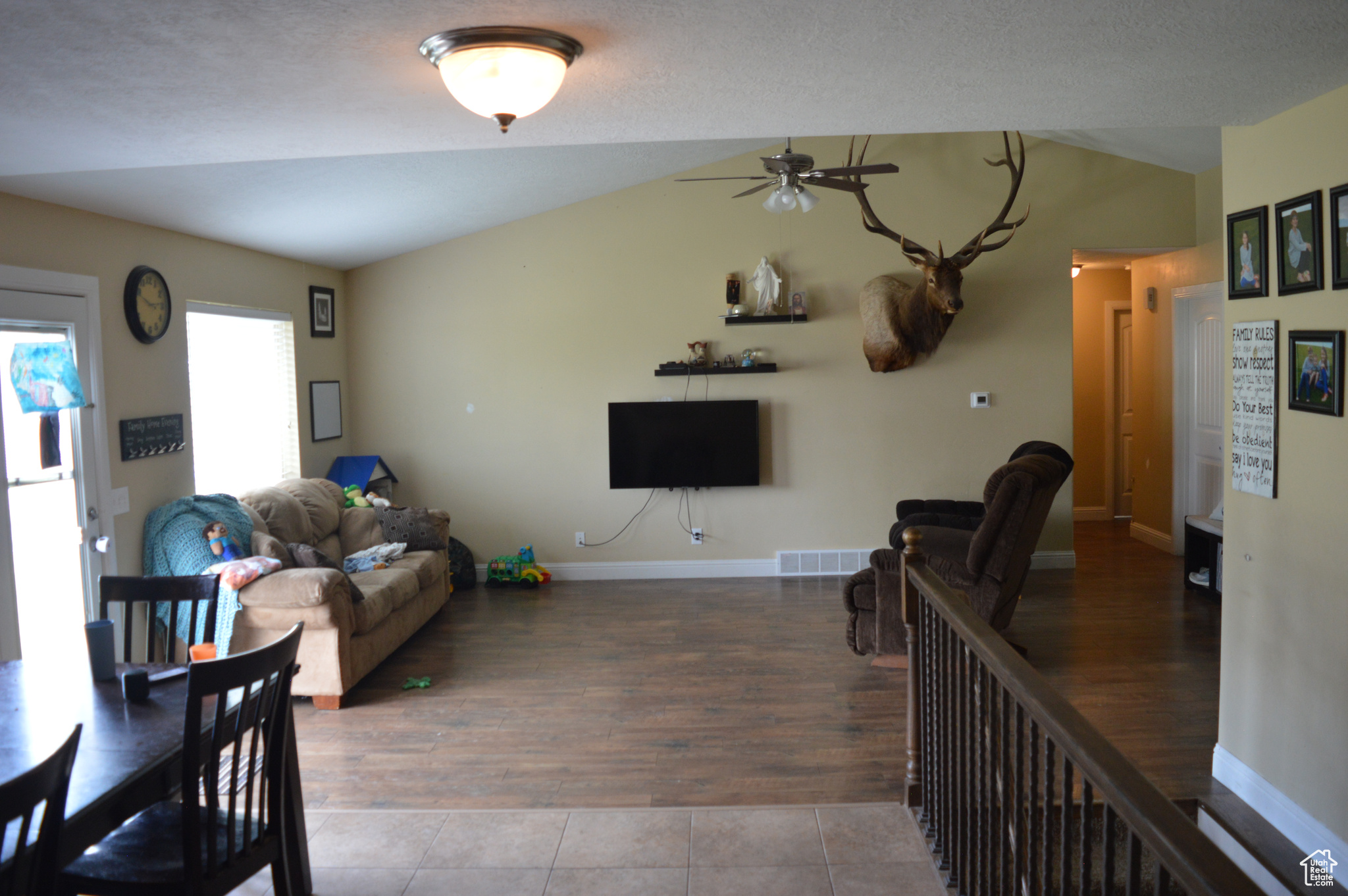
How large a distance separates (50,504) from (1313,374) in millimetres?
4747

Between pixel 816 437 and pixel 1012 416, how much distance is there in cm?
146

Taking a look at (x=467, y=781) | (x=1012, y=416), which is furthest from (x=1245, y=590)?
(x=1012, y=416)

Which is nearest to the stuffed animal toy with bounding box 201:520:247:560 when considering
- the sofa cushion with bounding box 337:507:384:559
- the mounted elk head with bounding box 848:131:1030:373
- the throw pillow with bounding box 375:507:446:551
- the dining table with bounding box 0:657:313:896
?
the sofa cushion with bounding box 337:507:384:559

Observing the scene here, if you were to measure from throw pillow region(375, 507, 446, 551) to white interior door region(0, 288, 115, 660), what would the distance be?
2042mm

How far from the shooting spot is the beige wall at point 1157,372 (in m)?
6.75

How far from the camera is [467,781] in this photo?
3.56 meters

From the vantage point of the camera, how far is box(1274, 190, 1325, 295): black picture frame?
9.10ft

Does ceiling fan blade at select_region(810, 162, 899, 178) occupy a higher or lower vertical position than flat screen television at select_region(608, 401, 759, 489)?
higher

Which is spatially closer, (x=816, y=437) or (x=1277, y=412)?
(x=1277, y=412)

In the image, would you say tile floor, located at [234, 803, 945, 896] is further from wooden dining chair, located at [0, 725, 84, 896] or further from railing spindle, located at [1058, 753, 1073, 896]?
wooden dining chair, located at [0, 725, 84, 896]

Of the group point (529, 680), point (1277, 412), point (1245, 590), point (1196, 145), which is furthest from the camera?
point (1196, 145)

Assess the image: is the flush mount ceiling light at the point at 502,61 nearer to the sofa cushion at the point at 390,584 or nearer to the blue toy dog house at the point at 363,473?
the sofa cushion at the point at 390,584

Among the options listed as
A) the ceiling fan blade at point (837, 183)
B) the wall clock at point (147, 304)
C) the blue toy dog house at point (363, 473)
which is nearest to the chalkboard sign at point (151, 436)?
the wall clock at point (147, 304)

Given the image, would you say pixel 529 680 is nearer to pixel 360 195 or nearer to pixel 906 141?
pixel 360 195
